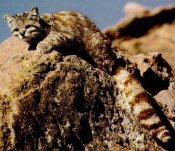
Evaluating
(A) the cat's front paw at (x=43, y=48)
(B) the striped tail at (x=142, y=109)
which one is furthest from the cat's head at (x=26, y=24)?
(B) the striped tail at (x=142, y=109)

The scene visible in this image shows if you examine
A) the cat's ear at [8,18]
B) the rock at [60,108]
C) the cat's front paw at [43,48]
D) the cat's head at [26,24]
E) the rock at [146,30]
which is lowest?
the rock at [60,108]

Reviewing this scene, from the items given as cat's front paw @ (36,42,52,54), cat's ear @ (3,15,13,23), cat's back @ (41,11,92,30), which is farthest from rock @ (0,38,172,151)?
cat's back @ (41,11,92,30)

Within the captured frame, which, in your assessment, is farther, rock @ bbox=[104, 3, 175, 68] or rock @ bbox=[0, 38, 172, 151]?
rock @ bbox=[104, 3, 175, 68]

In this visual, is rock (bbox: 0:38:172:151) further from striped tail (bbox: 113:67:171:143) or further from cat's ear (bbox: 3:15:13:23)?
cat's ear (bbox: 3:15:13:23)

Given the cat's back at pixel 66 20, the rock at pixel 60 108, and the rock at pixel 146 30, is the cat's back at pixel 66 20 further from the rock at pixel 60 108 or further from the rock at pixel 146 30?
the rock at pixel 146 30

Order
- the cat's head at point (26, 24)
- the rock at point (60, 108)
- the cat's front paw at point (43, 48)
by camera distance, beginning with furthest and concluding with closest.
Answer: the cat's head at point (26, 24)
the cat's front paw at point (43, 48)
the rock at point (60, 108)

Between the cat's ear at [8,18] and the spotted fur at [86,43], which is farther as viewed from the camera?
the cat's ear at [8,18]

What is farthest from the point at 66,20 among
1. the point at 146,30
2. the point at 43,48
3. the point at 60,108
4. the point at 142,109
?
the point at 146,30

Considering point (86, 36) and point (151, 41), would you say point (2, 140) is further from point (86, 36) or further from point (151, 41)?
point (151, 41)
